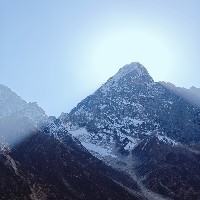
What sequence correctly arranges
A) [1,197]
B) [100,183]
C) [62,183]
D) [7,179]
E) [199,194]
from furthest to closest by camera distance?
[199,194], [100,183], [62,183], [7,179], [1,197]

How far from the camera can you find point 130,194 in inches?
6826

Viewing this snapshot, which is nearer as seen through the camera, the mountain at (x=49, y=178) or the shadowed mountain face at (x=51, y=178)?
the mountain at (x=49, y=178)

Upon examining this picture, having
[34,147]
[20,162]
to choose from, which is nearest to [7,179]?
[20,162]

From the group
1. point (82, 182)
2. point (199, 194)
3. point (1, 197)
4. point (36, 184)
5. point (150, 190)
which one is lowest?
point (1, 197)

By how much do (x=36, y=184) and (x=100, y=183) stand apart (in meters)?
36.7

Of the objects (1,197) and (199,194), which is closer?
(1,197)

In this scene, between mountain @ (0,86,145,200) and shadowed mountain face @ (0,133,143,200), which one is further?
shadowed mountain face @ (0,133,143,200)

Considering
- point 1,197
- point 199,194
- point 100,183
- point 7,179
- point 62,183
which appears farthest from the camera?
point 199,194

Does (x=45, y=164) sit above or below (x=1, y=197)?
above

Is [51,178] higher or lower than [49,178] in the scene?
higher

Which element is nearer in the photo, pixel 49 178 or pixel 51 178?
pixel 49 178

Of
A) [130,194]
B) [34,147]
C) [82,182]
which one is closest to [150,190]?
[130,194]

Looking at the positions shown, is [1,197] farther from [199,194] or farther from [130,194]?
[199,194]

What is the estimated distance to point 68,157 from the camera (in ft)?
656
